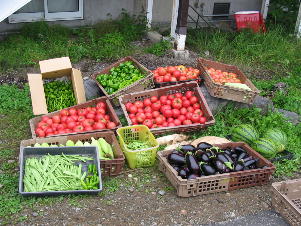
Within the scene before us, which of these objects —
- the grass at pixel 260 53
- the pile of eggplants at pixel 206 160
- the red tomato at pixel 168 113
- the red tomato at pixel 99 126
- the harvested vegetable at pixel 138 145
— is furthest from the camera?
the grass at pixel 260 53

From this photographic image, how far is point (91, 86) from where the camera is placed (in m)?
7.86

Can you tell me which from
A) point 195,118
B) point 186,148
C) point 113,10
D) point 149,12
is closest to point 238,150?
point 186,148

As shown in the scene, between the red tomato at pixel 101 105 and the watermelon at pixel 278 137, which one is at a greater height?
the red tomato at pixel 101 105

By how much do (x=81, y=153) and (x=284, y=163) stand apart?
3.18 metres

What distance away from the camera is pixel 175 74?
25.5 ft

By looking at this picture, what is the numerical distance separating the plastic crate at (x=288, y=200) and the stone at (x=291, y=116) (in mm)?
2444

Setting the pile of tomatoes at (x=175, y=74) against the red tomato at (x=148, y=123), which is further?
the pile of tomatoes at (x=175, y=74)

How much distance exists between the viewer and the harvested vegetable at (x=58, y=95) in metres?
7.13

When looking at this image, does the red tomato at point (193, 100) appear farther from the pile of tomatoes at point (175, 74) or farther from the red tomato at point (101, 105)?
the red tomato at point (101, 105)

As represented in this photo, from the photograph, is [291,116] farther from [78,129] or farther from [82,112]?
[78,129]

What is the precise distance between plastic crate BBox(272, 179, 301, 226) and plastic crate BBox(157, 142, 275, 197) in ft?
1.36

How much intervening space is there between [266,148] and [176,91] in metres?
2.02

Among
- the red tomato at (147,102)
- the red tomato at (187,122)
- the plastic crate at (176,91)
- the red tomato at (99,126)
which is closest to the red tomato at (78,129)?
the red tomato at (99,126)

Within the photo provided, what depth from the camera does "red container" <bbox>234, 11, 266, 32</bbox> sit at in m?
11.6
